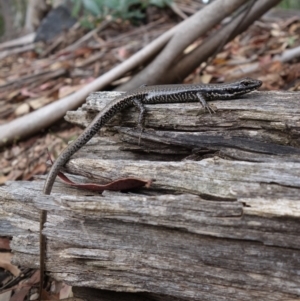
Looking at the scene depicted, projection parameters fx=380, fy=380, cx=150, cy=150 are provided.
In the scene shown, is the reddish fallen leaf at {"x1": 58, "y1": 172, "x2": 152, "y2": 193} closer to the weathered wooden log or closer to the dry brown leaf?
the weathered wooden log

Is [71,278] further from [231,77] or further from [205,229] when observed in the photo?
[231,77]

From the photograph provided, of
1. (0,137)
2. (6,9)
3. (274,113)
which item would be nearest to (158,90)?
(274,113)

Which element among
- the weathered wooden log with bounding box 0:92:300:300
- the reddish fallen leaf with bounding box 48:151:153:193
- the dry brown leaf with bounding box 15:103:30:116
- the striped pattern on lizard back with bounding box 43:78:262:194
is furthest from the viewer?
the dry brown leaf with bounding box 15:103:30:116

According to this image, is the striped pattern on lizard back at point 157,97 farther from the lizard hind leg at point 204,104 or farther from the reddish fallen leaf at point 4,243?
the reddish fallen leaf at point 4,243

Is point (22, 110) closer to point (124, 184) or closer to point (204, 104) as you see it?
point (204, 104)

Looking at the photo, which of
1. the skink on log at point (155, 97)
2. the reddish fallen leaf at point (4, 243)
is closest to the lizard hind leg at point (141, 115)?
the skink on log at point (155, 97)

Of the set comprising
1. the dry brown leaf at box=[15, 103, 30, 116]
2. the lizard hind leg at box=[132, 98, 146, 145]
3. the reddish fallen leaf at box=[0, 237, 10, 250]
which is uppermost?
the dry brown leaf at box=[15, 103, 30, 116]

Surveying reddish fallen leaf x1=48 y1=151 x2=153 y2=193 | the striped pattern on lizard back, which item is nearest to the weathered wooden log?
reddish fallen leaf x1=48 y1=151 x2=153 y2=193
